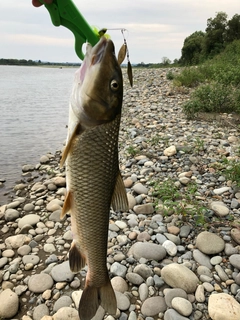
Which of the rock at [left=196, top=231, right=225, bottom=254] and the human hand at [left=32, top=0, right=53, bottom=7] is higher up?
the human hand at [left=32, top=0, right=53, bottom=7]

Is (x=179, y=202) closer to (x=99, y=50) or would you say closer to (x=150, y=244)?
(x=150, y=244)

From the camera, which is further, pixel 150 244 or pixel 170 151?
pixel 170 151

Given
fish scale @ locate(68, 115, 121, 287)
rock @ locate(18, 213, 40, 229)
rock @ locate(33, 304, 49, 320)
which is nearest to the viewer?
fish scale @ locate(68, 115, 121, 287)

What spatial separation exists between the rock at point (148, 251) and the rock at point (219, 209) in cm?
121

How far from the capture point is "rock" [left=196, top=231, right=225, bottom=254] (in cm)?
429

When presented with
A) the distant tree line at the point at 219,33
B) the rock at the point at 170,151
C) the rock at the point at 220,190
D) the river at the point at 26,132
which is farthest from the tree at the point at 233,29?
the rock at the point at 220,190

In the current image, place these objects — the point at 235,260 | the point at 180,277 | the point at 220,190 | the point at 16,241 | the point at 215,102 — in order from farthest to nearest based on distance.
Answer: the point at 215,102 < the point at 220,190 < the point at 16,241 < the point at 235,260 < the point at 180,277

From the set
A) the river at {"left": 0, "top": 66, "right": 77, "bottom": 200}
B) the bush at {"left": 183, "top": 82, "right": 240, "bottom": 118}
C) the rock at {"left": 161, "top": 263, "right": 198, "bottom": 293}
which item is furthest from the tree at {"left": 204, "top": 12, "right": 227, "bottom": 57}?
the rock at {"left": 161, "top": 263, "right": 198, "bottom": 293}

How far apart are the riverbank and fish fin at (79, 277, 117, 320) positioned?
1.12m

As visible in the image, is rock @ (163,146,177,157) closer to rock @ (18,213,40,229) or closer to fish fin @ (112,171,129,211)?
rock @ (18,213,40,229)

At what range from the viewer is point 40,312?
3.60 metres

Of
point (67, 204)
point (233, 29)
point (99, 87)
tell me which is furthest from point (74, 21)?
point (233, 29)

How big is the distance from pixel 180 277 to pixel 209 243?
2.56 ft

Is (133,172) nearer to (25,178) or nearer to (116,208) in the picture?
(25,178)
